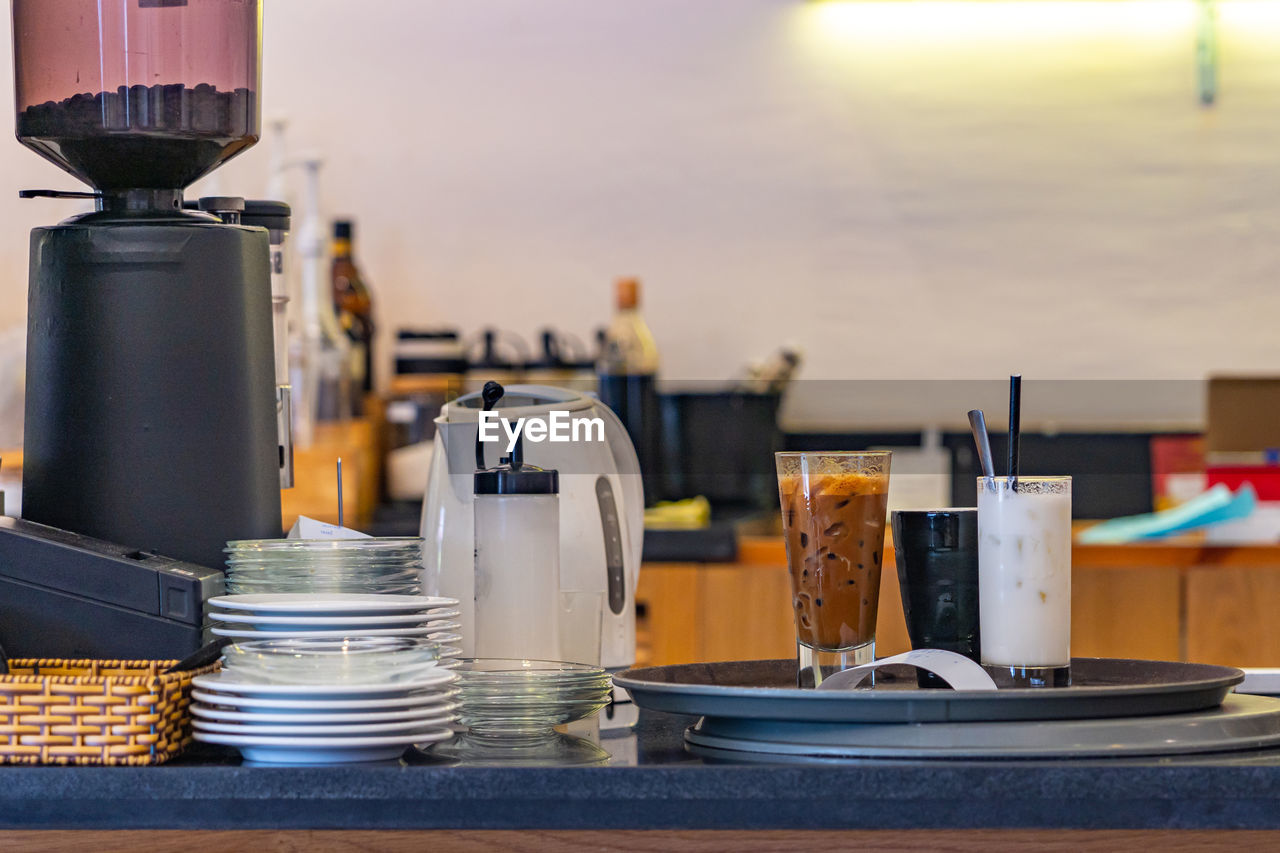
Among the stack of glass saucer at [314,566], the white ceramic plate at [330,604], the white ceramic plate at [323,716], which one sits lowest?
the white ceramic plate at [323,716]

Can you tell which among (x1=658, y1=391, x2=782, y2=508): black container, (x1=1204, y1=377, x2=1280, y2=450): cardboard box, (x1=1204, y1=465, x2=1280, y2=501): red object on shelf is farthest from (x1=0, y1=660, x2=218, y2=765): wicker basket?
(x1=1204, y1=377, x2=1280, y2=450): cardboard box

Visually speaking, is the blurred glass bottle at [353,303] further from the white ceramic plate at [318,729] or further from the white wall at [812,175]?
the white ceramic plate at [318,729]

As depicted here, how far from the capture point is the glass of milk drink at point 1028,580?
2.98ft

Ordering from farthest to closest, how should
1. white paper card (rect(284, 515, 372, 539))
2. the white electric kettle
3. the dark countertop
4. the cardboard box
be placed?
the cardboard box → the white electric kettle → white paper card (rect(284, 515, 372, 539)) → the dark countertop

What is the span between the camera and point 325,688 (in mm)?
798

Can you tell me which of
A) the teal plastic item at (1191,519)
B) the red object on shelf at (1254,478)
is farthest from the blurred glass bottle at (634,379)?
the red object on shelf at (1254,478)

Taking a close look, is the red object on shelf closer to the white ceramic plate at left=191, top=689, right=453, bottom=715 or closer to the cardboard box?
the cardboard box

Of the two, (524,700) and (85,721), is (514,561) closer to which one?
(524,700)

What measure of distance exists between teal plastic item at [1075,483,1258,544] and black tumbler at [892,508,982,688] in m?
1.71

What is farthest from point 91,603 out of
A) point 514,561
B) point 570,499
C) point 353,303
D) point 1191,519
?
point 353,303

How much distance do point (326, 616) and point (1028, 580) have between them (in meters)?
0.42

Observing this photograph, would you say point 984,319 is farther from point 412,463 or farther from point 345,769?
point 345,769

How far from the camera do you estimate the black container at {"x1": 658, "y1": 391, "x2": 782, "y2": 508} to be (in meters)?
2.79

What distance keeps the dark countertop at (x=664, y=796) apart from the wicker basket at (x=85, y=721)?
1cm
